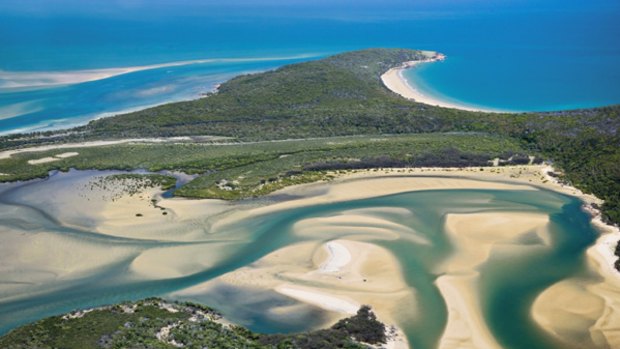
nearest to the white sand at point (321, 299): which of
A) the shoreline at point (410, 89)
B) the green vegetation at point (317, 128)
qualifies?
the green vegetation at point (317, 128)

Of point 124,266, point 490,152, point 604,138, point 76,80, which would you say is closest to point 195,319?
point 124,266

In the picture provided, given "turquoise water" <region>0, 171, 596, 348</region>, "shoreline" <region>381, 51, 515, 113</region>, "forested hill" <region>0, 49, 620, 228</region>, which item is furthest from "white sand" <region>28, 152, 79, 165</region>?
"shoreline" <region>381, 51, 515, 113</region>

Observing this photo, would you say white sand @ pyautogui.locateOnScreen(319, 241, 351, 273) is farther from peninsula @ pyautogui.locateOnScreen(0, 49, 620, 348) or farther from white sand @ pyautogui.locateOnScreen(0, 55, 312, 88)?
white sand @ pyautogui.locateOnScreen(0, 55, 312, 88)

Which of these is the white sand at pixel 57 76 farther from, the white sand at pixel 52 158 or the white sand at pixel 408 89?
the white sand at pixel 52 158

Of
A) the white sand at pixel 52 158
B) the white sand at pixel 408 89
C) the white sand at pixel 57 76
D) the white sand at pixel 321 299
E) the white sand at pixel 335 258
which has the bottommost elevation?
the white sand at pixel 321 299

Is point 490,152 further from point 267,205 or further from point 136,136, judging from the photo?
point 136,136

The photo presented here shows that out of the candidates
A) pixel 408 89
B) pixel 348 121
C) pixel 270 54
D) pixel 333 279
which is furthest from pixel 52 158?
pixel 270 54

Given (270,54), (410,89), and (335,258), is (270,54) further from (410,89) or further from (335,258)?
(335,258)
